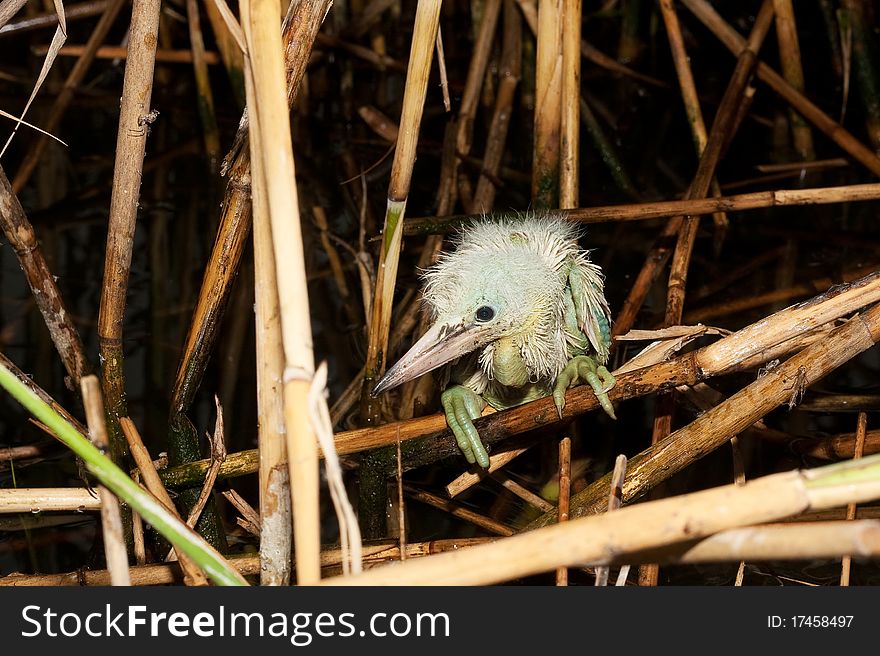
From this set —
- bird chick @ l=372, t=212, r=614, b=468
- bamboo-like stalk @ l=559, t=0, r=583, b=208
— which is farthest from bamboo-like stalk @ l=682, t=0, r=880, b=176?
bird chick @ l=372, t=212, r=614, b=468

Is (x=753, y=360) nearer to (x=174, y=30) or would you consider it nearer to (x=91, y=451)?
(x=91, y=451)

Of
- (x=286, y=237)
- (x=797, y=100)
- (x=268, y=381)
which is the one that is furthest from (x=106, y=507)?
(x=797, y=100)

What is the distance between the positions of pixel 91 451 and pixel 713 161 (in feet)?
9.10

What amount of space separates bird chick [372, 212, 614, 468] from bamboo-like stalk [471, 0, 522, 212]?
49.8 inches

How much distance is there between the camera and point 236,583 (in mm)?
1259

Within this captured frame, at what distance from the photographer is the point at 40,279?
80.8 inches

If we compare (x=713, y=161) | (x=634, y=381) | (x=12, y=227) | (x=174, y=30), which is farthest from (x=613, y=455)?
(x=174, y=30)

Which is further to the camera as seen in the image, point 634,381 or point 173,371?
point 173,371

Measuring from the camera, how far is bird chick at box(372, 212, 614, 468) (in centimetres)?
206

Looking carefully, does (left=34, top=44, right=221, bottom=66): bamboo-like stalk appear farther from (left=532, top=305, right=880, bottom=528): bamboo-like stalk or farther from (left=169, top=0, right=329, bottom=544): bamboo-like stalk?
(left=532, top=305, right=880, bottom=528): bamboo-like stalk

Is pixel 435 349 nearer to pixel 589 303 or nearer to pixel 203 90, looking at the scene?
pixel 589 303

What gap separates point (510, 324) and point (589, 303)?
12.1 inches

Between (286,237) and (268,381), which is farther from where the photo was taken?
(268,381)

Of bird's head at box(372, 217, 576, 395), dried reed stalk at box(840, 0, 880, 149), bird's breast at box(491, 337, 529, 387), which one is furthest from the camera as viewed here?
dried reed stalk at box(840, 0, 880, 149)
